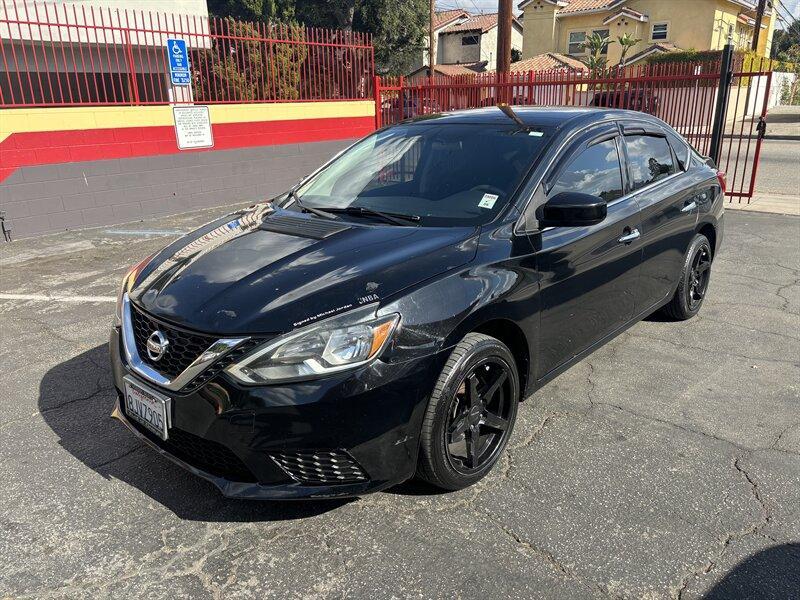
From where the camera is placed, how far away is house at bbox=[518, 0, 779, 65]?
40219 millimetres

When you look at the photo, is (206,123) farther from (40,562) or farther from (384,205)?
(40,562)

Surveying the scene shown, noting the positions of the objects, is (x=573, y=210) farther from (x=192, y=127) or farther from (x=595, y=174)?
(x=192, y=127)

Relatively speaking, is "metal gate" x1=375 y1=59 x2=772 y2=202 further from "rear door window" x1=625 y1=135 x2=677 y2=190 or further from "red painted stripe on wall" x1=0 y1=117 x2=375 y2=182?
"rear door window" x1=625 y1=135 x2=677 y2=190

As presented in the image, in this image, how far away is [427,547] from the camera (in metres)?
2.53

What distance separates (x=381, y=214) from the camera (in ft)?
10.9

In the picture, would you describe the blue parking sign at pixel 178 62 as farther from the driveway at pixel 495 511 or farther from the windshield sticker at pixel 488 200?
the windshield sticker at pixel 488 200

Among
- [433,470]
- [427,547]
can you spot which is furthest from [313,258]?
[427,547]

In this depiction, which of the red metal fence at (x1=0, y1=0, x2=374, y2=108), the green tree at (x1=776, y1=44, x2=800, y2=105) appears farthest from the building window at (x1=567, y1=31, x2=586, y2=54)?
the red metal fence at (x1=0, y1=0, x2=374, y2=108)

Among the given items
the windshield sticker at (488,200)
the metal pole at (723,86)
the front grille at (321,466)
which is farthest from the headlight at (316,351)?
the metal pole at (723,86)

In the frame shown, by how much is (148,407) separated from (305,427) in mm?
753

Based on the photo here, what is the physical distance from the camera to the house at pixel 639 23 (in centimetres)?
4022

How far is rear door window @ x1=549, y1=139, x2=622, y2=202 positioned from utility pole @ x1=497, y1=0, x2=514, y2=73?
948 cm

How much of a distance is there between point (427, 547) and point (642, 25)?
1874 inches

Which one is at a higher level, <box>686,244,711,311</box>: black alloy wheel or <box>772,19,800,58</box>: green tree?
<box>772,19,800,58</box>: green tree
